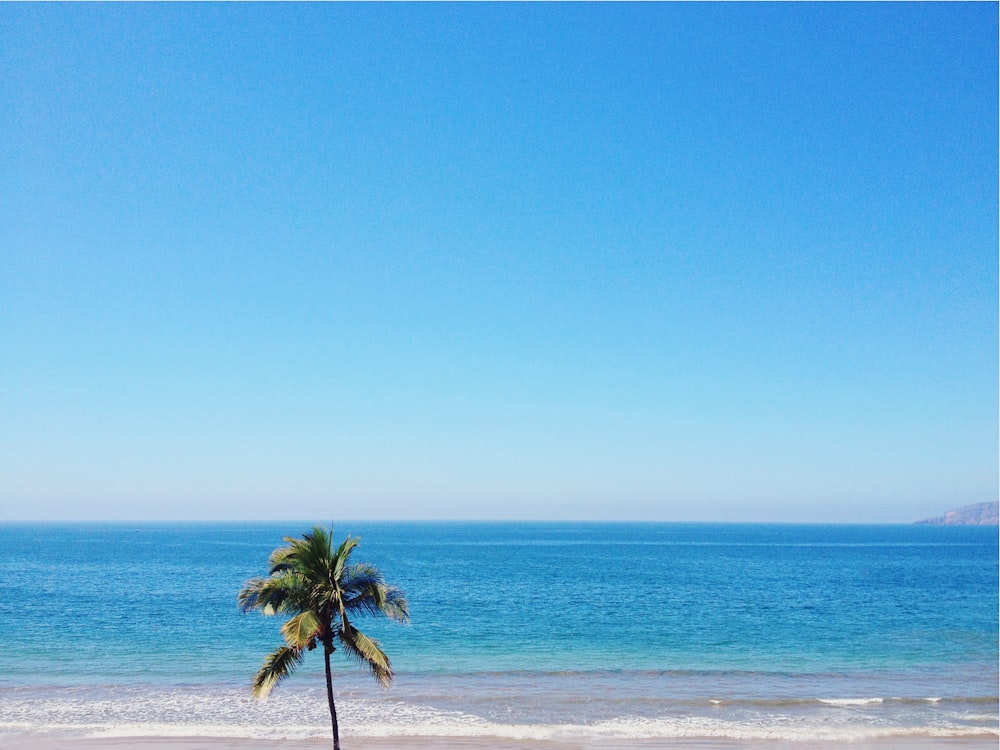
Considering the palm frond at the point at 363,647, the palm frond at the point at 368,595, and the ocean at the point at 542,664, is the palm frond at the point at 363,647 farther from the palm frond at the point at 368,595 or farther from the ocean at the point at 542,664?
the ocean at the point at 542,664

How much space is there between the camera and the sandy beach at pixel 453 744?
28484mm

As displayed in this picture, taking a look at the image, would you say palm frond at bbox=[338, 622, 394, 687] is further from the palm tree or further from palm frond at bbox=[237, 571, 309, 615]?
palm frond at bbox=[237, 571, 309, 615]

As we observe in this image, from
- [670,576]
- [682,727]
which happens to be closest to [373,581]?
[682,727]

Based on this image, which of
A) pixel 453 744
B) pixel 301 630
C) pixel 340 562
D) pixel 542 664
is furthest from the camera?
pixel 542 664

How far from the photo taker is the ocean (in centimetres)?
3188

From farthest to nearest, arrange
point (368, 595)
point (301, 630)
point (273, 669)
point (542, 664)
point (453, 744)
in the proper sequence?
point (542, 664) → point (453, 744) → point (368, 595) → point (273, 669) → point (301, 630)

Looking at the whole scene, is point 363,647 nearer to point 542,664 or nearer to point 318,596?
point 318,596

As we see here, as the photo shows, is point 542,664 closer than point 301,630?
No

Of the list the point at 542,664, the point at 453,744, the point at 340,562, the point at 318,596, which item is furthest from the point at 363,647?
the point at 542,664

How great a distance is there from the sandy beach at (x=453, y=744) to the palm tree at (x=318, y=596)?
1340 centimetres

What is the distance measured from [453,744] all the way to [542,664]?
624 inches

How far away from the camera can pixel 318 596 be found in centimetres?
1755

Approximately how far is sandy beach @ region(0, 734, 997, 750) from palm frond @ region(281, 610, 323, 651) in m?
14.8

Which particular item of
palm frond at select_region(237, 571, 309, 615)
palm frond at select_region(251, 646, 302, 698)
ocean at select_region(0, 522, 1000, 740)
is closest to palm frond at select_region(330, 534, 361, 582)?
palm frond at select_region(237, 571, 309, 615)
